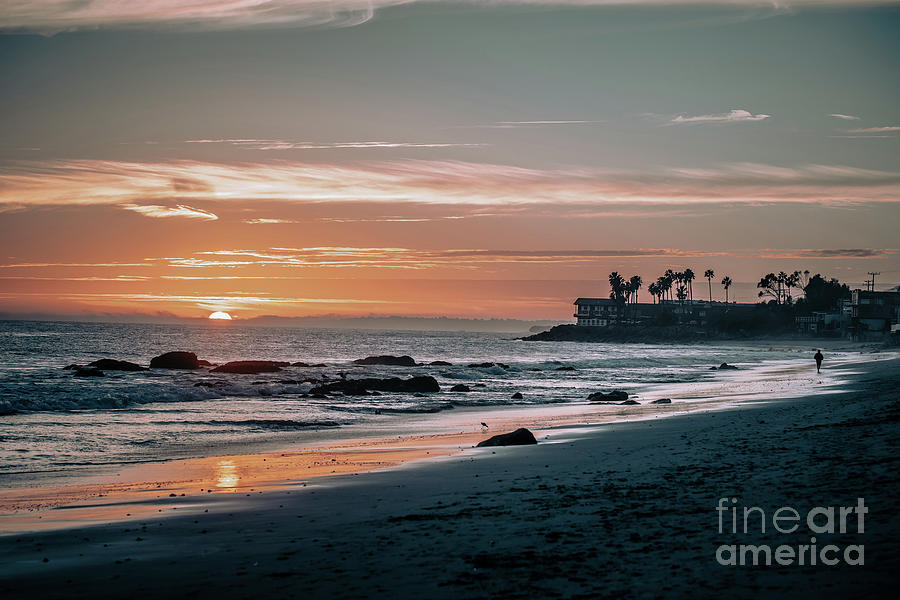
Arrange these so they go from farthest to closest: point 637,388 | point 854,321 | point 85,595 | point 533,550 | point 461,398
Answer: point 854,321 → point 637,388 → point 461,398 → point 533,550 → point 85,595

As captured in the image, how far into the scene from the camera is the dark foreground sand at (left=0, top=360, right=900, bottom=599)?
22.2ft

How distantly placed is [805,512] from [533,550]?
3488 mm

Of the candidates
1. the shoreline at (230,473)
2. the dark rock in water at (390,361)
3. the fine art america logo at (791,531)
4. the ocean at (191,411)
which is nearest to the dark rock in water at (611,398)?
the ocean at (191,411)

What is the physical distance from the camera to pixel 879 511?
8102 millimetres

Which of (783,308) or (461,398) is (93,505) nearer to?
(461,398)

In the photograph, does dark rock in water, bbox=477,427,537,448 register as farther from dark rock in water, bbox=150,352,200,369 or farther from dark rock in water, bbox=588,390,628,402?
dark rock in water, bbox=150,352,200,369

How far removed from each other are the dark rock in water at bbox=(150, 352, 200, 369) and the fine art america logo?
54605 millimetres

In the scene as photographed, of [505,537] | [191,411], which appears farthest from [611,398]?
[505,537]

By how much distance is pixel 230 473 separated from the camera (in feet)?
50.0

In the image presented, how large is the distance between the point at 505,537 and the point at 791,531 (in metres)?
3.32

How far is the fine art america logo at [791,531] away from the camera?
273 inches

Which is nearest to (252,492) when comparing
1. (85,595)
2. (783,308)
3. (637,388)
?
(85,595)

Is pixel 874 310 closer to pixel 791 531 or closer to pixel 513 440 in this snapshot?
pixel 513 440

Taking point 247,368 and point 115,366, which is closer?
point 115,366
